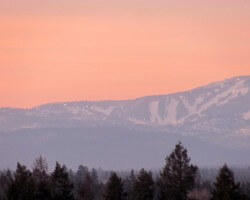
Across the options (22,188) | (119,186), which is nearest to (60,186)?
(119,186)

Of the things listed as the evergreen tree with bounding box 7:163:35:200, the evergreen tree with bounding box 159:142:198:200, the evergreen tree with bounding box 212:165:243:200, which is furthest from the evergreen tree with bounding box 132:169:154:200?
the evergreen tree with bounding box 212:165:243:200

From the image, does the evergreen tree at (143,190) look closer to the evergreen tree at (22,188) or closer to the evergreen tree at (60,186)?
the evergreen tree at (60,186)

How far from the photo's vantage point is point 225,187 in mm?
86750

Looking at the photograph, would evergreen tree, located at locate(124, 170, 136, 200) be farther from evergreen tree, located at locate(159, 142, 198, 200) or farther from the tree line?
evergreen tree, located at locate(159, 142, 198, 200)

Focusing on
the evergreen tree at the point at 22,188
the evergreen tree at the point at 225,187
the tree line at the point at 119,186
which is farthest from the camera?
the tree line at the point at 119,186

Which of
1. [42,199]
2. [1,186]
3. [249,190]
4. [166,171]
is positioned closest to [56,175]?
[42,199]

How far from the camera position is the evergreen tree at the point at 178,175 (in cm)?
10931

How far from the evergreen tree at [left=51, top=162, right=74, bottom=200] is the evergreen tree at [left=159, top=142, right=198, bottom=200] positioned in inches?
438

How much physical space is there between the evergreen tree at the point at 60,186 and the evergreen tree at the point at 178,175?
11120 mm

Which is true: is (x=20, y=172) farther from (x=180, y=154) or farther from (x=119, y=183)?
(x=180, y=154)

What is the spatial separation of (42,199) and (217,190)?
1935cm

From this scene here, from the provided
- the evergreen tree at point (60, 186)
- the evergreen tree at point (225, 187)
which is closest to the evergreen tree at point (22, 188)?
the evergreen tree at point (60, 186)

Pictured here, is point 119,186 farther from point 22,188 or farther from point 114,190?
point 22,188

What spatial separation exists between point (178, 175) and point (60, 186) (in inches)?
539
